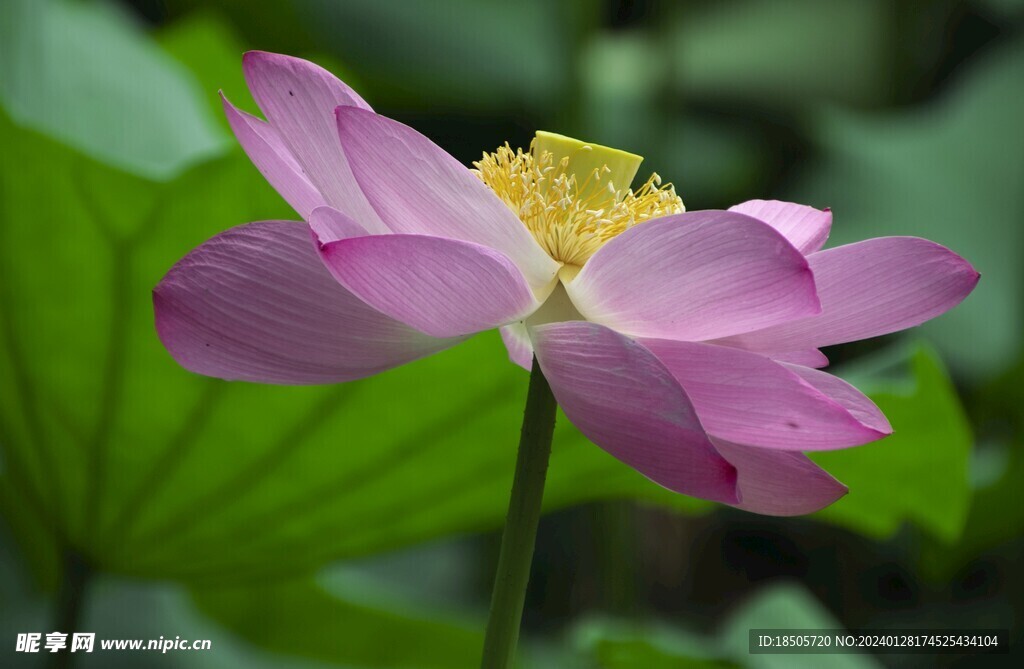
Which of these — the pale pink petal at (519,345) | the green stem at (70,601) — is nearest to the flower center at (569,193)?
the pale pink petal at (519,345)

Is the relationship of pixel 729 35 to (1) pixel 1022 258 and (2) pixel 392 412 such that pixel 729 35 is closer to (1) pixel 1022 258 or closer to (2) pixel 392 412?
(1) pixel 1022 258

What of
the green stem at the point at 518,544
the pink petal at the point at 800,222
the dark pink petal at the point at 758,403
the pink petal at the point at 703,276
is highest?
the pink petal at the point at 800,222

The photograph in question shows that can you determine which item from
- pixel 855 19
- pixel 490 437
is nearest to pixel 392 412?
pixel 490 437

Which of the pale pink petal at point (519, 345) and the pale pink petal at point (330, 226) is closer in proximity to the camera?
the pale pink petal at point (330, 226)

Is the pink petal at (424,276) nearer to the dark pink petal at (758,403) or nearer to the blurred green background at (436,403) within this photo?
the dark pink petal at (758,403)

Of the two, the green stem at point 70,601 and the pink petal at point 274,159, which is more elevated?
the pink petal at point 274,159

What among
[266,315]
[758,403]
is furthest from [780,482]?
[266,315]

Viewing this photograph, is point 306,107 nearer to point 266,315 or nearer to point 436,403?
point 266,315
